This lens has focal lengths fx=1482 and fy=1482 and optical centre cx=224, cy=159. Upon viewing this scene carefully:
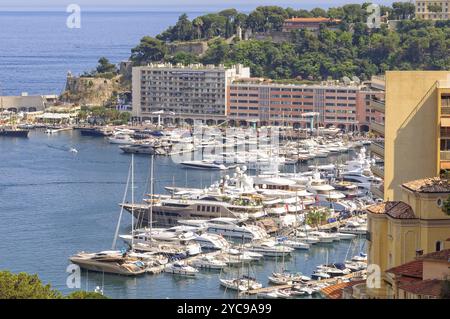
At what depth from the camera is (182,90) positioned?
154 feet

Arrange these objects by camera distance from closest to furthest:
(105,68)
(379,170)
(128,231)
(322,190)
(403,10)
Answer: (379,170) → (128,231) → (322,190) → (105,68) → (403,10)

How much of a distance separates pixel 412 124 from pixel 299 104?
34440mm

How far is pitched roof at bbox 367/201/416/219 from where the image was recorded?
8.16 meters

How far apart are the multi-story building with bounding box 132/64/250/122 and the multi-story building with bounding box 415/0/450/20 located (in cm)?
819

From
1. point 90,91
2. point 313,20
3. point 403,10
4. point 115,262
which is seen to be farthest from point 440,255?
point 403,10

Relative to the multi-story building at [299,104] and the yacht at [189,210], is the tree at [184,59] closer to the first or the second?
the multi-story building at [299,104]

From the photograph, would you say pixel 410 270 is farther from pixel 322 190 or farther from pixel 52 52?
pixel 52 52

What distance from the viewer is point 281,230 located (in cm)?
2359

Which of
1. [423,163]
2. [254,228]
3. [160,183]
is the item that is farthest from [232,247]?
[423,163]

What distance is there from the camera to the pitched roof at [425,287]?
6887 millimetres

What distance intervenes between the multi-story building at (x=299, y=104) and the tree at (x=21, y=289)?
108ft

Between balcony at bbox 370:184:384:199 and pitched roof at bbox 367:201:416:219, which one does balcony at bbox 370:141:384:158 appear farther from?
pitched roof at bbox 367:201:416:219

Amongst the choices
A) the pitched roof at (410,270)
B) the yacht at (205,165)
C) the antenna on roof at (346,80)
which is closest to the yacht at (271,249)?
the yacht at (205,165)

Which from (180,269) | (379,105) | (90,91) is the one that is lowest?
(180,269)
